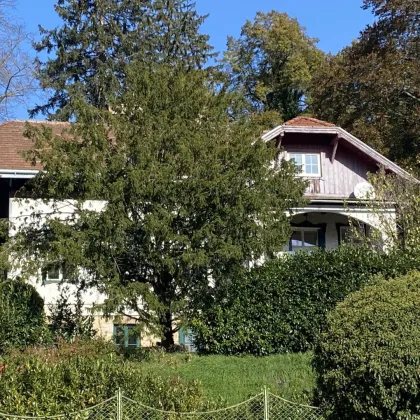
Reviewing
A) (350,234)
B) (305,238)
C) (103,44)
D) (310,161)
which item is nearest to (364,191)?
(350,234)

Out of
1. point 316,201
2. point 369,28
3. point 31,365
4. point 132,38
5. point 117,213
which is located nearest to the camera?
point 31,365

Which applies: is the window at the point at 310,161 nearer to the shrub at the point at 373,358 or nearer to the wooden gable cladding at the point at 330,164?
the wooden gable cladding at the point at 330,164

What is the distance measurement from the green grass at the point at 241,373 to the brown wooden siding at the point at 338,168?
424 inches

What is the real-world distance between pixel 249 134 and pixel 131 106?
2288 mm

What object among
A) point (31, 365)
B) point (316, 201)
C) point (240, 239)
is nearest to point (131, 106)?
point (240, 239)

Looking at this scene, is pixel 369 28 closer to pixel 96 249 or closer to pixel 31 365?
pixel 96 249

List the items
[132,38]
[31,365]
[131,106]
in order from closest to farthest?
[31,365]
[131,106]
[132,38]

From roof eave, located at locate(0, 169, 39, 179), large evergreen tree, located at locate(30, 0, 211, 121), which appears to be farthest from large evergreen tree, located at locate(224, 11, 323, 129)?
roof eave, located at locate(0, 169, 39, 179)

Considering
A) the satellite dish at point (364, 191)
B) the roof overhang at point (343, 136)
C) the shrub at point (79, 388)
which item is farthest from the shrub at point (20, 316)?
the roof overhang at point (343, 136)

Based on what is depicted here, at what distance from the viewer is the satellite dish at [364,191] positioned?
62.5ft

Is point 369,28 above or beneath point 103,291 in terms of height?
above

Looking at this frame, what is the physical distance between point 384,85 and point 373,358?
20692mm

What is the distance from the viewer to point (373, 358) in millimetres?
6852

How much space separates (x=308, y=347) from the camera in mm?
12664
